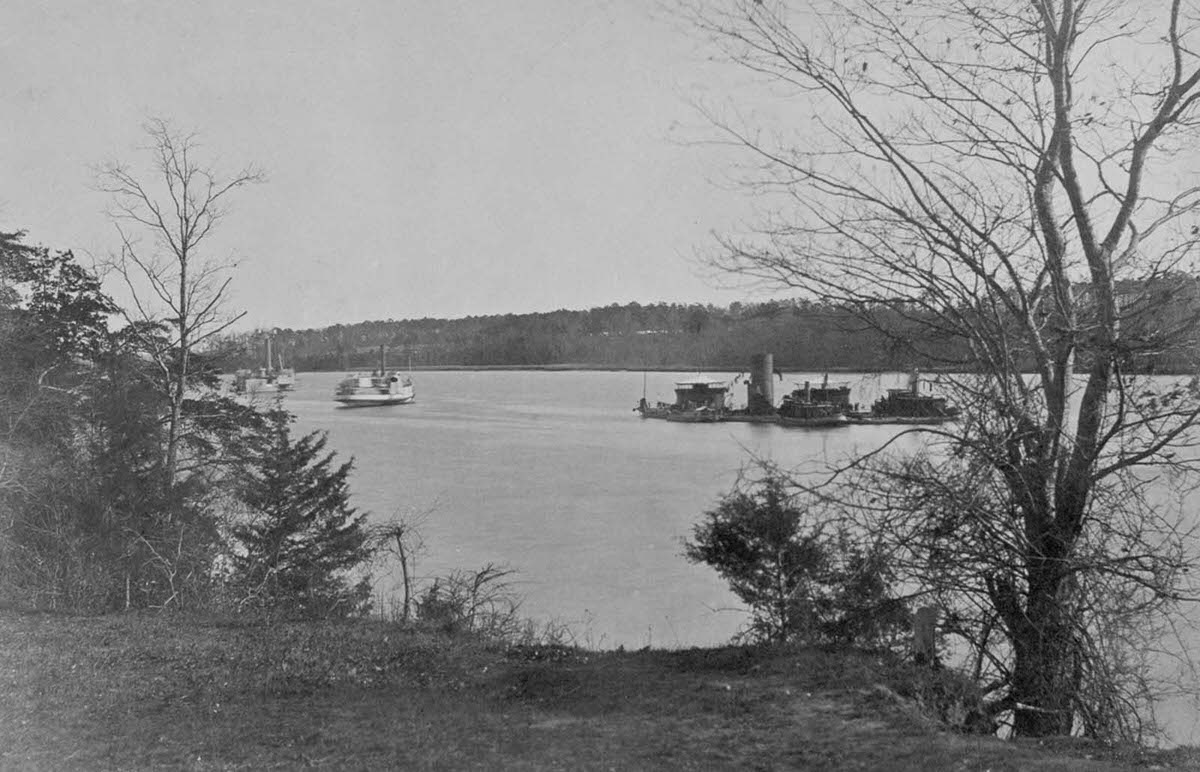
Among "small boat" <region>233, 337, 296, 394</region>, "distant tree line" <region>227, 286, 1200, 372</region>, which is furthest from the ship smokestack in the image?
"small boat" <region>233, 337, 296, 394</region>

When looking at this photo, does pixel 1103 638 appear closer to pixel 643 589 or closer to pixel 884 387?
pixel 884 387

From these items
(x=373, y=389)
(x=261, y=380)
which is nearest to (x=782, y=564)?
(x=261, y=380)

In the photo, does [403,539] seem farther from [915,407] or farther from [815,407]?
[915,407]

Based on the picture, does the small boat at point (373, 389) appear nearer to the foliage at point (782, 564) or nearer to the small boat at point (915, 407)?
the foliage at point (782, 564)

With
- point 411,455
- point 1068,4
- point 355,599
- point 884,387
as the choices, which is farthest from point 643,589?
point 411,455

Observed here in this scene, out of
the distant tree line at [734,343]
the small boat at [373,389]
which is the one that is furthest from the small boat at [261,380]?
the small boat at [373,389]
